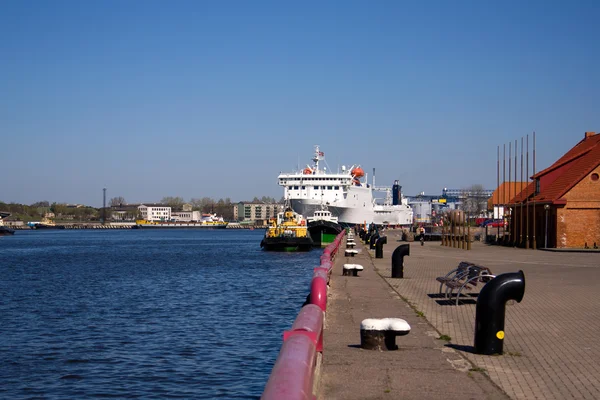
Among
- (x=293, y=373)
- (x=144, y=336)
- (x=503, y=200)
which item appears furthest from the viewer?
(x=503, y=200)

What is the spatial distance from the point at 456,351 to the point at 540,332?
2394mm

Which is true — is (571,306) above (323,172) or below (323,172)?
below

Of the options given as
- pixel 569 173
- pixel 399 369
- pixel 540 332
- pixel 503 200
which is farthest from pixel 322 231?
pixel 399 369

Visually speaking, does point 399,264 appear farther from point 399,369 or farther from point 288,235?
point 288,235

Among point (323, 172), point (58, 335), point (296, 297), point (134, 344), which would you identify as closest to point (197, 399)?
point (134, 344)

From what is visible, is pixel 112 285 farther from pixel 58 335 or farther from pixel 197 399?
pixel 197 399

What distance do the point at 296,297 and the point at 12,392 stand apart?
1384 centimetres

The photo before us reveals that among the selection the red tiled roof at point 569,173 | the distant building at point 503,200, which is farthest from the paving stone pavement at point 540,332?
the distant building at point 503,200

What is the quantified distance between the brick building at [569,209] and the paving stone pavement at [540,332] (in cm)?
1794

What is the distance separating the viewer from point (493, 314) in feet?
33.3

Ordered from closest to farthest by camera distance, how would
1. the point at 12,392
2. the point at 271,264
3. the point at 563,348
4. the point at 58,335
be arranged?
the point at 563,348, the point at 12,392, the point at 58,335, the point at 271,264

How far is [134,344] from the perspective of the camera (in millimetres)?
15609

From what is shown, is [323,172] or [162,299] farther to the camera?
[323,172]

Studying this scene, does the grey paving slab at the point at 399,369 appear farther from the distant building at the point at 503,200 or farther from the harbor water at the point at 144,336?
the distant building at the point at 503,200
